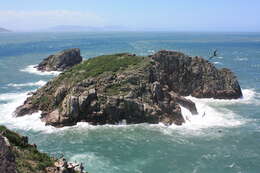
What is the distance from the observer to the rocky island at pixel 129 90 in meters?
54.4

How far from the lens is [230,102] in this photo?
69250 mm

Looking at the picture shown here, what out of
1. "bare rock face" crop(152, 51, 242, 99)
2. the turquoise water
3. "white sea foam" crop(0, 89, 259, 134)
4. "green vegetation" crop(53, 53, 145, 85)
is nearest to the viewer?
the turquoise water

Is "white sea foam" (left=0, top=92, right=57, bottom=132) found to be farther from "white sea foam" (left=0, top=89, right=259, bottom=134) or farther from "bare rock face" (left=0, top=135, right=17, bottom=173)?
"bare rock face" (left=0, top=135, right=17, bottom=173)

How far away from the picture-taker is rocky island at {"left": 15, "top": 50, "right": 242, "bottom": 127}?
54406 mm

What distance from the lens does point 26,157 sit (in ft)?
87.2

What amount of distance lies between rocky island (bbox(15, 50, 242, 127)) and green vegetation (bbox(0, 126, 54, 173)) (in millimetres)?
23473

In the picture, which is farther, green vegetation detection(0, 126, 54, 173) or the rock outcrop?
the rock outcrop

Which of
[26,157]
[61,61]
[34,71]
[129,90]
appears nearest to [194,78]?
[129,90]

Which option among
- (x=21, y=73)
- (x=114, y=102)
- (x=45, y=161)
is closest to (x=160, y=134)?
(x=114, y=102)

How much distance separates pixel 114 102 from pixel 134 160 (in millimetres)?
16412

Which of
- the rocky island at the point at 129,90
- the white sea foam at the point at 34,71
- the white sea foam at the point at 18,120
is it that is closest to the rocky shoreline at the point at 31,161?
the white sea foam at the point at 18,120

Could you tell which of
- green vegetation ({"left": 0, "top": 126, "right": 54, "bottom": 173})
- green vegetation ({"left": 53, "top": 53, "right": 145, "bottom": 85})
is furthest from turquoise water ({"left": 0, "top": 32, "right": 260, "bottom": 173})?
green vegetation ({"left": 53, "top": 53, "right": 145, "bottom": 85})

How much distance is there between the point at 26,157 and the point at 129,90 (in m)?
33.2

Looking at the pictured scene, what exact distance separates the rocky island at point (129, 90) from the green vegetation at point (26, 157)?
23473 mm
